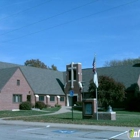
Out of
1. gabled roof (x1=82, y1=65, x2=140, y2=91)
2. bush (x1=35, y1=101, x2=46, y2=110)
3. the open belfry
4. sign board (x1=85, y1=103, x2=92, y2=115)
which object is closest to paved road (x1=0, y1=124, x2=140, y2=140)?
sign board (x1=85, y1=103, x2=92, y2=115)

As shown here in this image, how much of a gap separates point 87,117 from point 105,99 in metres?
15.6

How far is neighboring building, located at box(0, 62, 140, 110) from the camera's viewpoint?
149 ft

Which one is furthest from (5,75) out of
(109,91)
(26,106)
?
→ (109,91)

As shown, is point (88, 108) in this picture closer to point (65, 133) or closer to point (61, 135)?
point (65, 133)

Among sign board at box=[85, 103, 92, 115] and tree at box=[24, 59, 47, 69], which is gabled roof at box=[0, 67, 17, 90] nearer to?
sign board at box=[85, 103, 92, 115]

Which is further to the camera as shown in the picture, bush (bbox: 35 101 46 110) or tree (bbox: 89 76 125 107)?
bush (bbox: 35 101 46 110)

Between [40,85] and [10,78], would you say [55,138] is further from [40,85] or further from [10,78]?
[40,85]

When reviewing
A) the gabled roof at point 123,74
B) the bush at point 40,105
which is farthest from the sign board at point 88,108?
the gabled roof at point 123,74

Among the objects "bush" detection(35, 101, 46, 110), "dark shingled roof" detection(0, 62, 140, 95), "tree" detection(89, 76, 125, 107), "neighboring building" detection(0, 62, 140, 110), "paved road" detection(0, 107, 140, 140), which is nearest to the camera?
"paved road" detection(0, 107, 140, 140)

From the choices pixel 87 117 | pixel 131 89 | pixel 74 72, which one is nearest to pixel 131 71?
pixel 131 89

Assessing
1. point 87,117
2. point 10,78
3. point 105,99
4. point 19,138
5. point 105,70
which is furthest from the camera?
point 105,70

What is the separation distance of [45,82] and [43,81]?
419mm

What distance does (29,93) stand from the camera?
4856cm

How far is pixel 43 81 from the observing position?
53.5 meters
